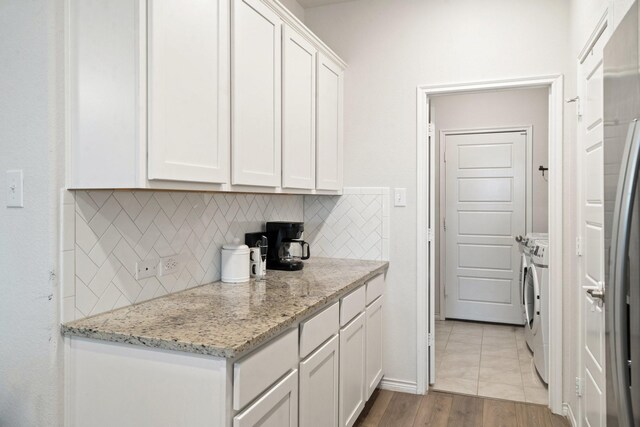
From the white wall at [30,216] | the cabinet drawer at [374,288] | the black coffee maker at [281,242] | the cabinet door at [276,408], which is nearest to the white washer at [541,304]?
the cabinet drawer at [374,288]

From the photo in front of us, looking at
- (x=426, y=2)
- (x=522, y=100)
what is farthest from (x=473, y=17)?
(x=522, y=100)

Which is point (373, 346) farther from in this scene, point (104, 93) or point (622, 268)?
point (104, 93)

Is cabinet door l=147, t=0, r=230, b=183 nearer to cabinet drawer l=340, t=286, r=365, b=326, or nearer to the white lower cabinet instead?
the white lower cabinet

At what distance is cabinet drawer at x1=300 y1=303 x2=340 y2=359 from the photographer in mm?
1790

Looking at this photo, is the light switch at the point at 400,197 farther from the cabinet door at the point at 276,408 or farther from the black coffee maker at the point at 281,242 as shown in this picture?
the cabinet door at the point at 276,408

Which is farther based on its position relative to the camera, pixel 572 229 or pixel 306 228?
pixel 306 228

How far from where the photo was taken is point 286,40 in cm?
235

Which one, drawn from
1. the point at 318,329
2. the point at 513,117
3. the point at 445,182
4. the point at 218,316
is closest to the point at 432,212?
the point at 318,329

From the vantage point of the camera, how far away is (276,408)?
5.16ft

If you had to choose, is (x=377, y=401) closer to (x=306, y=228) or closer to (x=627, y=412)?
(x=306, y=228)

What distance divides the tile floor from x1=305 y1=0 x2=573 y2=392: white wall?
0.48 m

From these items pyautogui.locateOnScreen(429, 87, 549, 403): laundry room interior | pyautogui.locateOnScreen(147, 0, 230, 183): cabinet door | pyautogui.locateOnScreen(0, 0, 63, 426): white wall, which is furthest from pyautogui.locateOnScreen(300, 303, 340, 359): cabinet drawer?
pyautogui.locateOnScreen(429, 87, 549, 403): laundry room interior

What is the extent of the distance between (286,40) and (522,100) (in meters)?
3.21

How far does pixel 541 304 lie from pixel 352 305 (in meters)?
1.51
